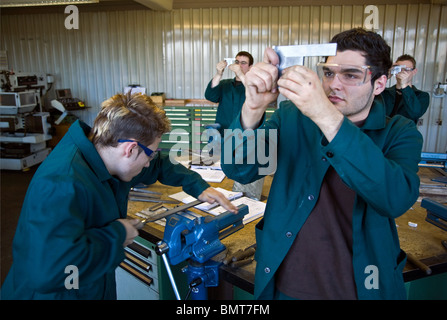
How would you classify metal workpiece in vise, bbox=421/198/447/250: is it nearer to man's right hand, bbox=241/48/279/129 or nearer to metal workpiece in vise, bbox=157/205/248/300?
metal workpiece in vise, bbox=157/205/248/300

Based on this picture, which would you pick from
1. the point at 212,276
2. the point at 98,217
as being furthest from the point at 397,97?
the point at 98,217

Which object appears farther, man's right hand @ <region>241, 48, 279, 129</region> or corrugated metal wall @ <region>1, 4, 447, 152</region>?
corrugated metal wall @ <region>1, 4, 447, 152</region>

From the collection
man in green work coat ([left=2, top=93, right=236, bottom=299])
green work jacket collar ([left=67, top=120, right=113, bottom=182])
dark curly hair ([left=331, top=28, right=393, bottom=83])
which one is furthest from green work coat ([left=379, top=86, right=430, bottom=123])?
green work jacket collar ([left=67, top=120, right=113, bottom=182])

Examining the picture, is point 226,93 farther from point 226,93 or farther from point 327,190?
point 327,190

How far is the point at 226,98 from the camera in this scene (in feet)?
12.0

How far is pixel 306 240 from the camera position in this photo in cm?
102

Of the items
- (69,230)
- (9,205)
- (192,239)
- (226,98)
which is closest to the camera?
(69,230)

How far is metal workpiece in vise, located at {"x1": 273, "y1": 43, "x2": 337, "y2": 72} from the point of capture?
830 mm

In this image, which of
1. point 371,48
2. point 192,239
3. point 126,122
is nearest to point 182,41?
point 126,122

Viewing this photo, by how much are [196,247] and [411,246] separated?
1.01m

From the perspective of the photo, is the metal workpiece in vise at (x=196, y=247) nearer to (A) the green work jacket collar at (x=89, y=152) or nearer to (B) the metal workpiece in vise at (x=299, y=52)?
(A) the green work jacket collar at (x=89, y=152)

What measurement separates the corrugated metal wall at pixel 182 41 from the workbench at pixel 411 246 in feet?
12.4

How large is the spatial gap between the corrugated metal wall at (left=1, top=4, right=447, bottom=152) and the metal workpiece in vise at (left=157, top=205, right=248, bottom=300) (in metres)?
4.40

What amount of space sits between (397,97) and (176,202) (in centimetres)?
242
